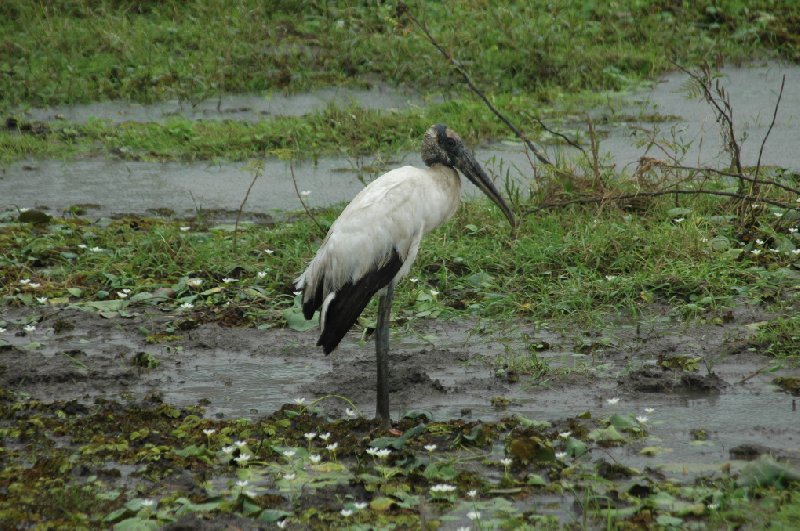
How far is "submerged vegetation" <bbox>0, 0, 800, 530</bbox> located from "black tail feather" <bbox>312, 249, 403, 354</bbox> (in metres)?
0.37

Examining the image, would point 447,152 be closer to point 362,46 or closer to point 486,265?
point 486,265

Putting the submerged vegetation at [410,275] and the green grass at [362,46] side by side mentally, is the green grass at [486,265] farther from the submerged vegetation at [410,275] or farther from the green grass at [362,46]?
the green grass at [362,46]

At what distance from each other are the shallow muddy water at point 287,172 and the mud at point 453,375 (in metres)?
2.01

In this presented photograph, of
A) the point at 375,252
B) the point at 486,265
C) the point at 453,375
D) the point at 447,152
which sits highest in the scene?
the point at 447,152

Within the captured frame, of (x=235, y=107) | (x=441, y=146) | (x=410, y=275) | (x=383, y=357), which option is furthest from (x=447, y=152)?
(x=235, y=107)

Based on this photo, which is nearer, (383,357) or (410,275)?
(383,357)

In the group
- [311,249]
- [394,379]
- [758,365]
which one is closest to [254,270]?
[311,249]

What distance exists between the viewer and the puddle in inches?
397

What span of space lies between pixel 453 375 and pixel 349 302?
2.46ft

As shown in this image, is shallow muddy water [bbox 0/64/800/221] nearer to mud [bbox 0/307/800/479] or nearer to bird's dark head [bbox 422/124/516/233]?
mud [bbox 0/307/800/479]

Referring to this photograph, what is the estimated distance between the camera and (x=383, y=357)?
4934 millimetres

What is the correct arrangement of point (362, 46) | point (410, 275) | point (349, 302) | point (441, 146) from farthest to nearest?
point (362, 46), point (410, 275), point (441, 146), point (349, 302)

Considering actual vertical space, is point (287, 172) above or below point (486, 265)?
below

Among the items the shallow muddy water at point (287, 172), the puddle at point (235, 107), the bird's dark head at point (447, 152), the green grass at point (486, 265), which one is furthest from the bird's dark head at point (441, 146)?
the puddle at point (235, 107)
